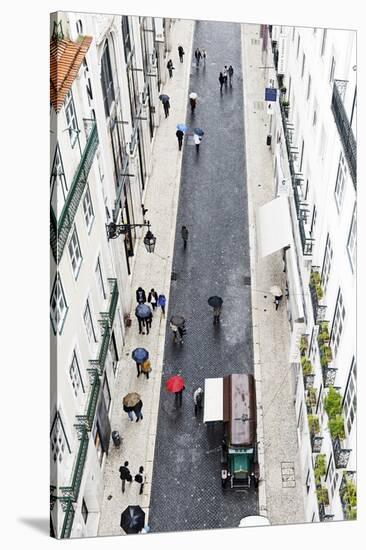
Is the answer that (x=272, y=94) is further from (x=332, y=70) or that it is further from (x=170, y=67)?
(x=332, y=70)

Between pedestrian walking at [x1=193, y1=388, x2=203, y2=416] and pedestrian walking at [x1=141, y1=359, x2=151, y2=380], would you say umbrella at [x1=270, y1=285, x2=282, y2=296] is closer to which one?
pedestrian walking at [x1=193, y1=388, x2=203, y2=416]

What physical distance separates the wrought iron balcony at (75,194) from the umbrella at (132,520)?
9.31 metres

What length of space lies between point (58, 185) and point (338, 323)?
851 centimetres

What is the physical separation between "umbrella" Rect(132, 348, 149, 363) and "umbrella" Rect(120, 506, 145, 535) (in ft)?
20.7

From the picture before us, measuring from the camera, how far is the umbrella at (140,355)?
28.6m

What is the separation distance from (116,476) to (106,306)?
19.2 feet


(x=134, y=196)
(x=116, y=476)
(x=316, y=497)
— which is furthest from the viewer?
(x=134, y=196)

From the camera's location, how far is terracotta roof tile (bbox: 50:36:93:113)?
56.8 ft

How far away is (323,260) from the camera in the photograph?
23547 millimetres

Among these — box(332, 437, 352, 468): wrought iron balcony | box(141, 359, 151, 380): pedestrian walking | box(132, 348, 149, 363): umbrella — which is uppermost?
box(132, 348, 149, 363): umbrella

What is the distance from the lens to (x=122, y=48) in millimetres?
29828

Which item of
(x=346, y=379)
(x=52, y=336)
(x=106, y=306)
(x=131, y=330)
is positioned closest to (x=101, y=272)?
(x=106, y=306)

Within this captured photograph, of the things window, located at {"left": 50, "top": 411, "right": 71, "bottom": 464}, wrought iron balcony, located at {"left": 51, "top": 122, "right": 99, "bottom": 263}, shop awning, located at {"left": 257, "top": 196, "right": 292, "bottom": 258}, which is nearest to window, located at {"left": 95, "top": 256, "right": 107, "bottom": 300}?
wrought iron balcony, located at {"left": 51, "top": 122, "right": 99, "bottom": 263}

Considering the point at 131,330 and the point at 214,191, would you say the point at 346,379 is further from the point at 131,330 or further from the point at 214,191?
the point at 214,191
